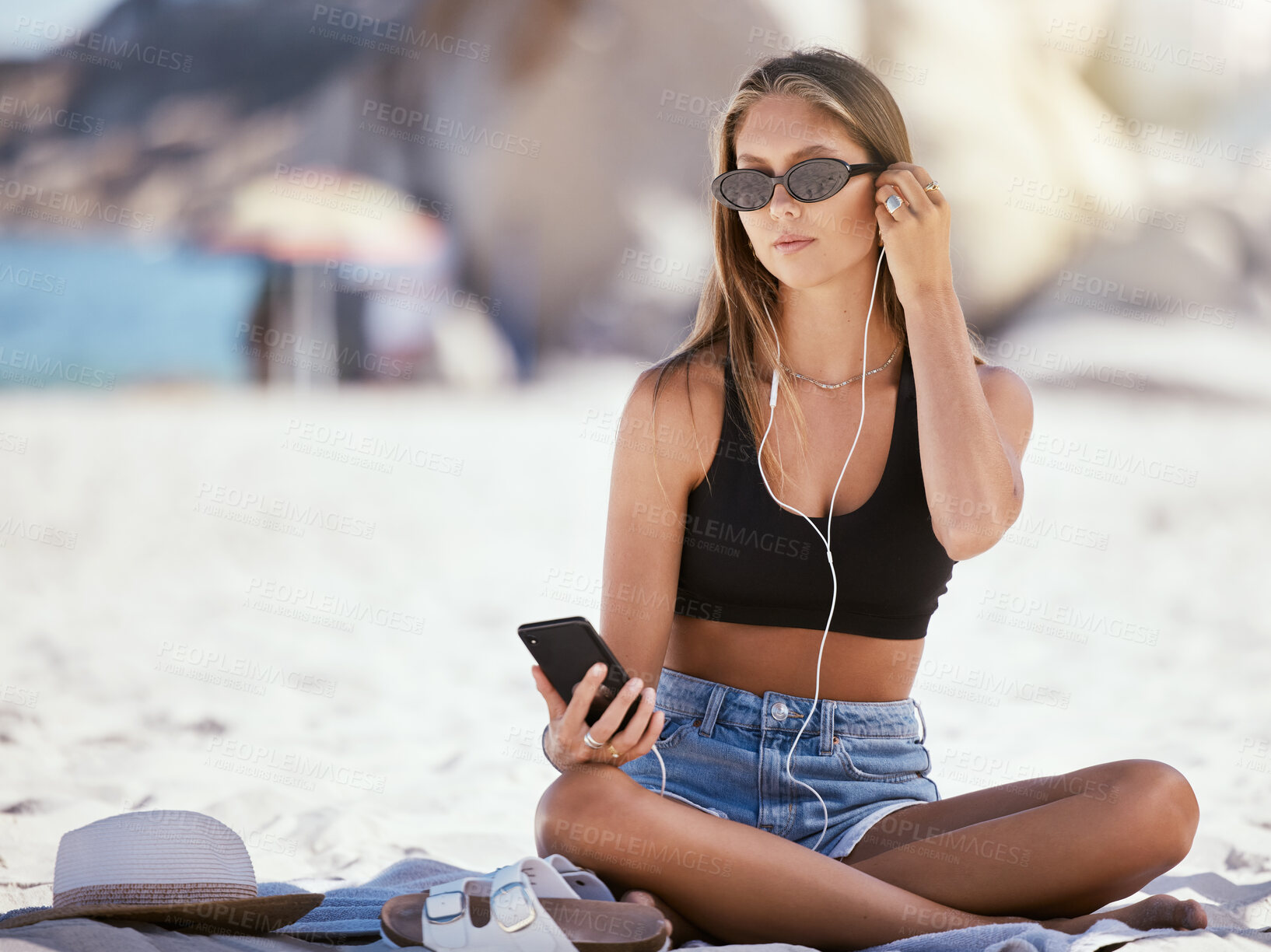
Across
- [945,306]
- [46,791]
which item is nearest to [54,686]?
[46,791]

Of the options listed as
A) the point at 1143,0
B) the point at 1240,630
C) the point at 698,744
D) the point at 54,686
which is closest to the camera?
the point at 698,744

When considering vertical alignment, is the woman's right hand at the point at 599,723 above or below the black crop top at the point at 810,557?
below

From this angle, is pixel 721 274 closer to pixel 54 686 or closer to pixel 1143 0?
pixel 54 686

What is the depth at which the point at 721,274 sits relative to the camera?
2055mm

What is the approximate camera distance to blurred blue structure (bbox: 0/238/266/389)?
502 inches

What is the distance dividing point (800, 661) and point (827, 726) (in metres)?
0.11

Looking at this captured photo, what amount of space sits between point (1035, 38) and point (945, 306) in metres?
12.0

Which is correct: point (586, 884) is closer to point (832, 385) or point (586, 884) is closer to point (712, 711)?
point (712, 711)

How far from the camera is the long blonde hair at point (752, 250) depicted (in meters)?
1.88

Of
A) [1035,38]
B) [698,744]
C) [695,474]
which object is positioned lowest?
[698,744]

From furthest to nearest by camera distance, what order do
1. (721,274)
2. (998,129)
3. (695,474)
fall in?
(998,129) → (721,274) → (695,474)

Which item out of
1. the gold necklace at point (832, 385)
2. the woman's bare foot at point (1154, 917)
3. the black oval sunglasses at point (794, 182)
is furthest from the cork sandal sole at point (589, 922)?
the black oval sunglasses at point (794, 182)

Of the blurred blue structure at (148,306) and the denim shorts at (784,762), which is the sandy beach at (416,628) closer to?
the denim shorts at (784,762)

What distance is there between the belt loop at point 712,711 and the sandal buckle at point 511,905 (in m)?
0.46
